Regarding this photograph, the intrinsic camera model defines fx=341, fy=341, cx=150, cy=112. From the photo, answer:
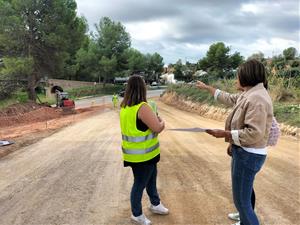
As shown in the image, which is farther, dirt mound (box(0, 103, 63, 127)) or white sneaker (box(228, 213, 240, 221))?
dirt mound (box(0, 103, 63, 127))

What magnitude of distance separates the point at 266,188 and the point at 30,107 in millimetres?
21289

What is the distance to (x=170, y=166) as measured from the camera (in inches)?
275

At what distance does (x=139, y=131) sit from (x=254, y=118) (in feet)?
4.33

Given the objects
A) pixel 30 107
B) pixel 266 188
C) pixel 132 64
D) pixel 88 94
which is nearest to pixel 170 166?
A: pixel 266 188

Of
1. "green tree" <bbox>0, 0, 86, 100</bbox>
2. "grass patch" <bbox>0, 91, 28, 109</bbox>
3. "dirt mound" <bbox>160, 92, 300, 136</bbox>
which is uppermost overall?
"green tree" <bbox>0, 0, 86, 100</bbox>

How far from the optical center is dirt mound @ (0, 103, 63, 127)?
19.2m

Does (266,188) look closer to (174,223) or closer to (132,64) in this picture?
(174,223)

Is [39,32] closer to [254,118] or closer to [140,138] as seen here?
[140,138]

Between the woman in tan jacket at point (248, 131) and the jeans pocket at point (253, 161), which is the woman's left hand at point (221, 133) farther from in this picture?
the jeans pocket at point (253, 161)

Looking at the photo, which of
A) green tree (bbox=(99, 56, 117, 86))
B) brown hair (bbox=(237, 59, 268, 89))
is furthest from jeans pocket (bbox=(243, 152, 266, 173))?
green tree (bbox=(99, 56, 117, 86))

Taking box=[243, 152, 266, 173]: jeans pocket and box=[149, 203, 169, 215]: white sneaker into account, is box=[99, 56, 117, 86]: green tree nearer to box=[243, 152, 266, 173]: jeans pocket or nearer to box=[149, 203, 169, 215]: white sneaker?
box=[149, 203, 169, 215]: white sneaker

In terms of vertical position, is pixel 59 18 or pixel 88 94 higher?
pixel 59 18

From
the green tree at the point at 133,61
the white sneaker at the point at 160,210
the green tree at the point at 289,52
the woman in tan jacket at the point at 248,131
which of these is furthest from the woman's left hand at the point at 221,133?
the green tree at the point at 133,61

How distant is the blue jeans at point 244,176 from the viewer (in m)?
3.04
